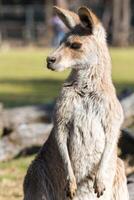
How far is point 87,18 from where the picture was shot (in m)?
5.48

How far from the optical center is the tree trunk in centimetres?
4305

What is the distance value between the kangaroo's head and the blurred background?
1.19 metres

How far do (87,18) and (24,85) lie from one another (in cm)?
1454

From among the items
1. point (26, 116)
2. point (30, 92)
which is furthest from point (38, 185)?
point (30, 92)

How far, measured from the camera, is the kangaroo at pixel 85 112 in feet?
18.0

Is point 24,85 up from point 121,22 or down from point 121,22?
down

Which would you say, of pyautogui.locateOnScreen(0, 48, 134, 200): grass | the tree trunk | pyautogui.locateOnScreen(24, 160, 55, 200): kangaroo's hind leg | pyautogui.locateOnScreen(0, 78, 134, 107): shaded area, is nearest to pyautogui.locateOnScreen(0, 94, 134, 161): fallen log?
pyautogui.locateOnScreen(0, 48, 134, 200): grass

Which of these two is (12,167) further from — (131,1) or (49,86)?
(131,1)

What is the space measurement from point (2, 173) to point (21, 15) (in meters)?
40.6

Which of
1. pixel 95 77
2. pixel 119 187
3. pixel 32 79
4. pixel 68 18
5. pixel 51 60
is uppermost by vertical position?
pixel 68 18

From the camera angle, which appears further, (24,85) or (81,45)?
(24,85)

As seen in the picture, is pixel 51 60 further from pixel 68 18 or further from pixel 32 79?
pixel 32 79

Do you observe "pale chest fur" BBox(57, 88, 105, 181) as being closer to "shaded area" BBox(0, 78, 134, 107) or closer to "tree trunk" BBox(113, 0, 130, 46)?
"shaded area" BBox(0, 78, 134, 107)

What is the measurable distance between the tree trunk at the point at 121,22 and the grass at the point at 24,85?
411 inches
